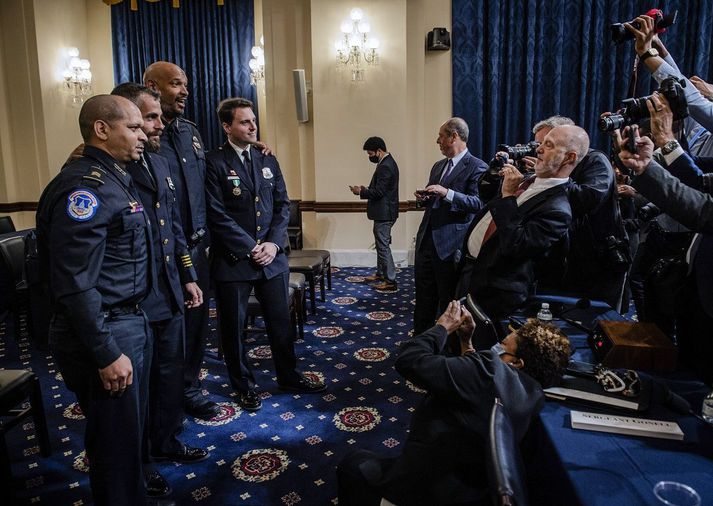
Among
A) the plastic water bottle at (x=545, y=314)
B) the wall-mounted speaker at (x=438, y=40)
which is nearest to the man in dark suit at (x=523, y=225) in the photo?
the plastic water bottle at (x=545, y=314)

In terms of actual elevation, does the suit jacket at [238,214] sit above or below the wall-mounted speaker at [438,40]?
below

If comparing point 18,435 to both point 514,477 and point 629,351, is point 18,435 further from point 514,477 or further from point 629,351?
point 629,351

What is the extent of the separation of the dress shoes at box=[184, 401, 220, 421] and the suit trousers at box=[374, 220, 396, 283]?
290cm

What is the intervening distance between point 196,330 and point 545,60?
5.70m

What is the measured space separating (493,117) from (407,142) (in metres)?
1.15

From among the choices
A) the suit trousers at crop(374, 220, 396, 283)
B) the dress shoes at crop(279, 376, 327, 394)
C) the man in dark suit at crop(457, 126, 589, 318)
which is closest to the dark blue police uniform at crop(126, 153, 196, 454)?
the dress shoes at crop(279, 376, 327, 394)

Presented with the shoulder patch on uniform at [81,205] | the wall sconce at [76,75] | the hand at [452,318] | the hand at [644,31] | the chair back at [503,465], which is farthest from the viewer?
the wall sconce at [76,75]

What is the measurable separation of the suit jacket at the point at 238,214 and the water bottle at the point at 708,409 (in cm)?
193

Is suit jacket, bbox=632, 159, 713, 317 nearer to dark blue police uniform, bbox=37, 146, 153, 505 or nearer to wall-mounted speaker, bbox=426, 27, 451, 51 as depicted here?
dark blue police uniform, bbox=37, 146, 153, 505

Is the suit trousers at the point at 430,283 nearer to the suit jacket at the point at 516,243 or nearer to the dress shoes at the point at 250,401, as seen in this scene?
the suit jacket at the point at 516,243

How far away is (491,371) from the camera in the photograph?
1.35 m

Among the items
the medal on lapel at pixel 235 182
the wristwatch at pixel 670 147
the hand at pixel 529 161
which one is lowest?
the medal on lapel at pixel 235 182

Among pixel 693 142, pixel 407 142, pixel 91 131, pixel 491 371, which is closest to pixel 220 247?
pixel 91 131

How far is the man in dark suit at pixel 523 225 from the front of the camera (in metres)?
2.20
